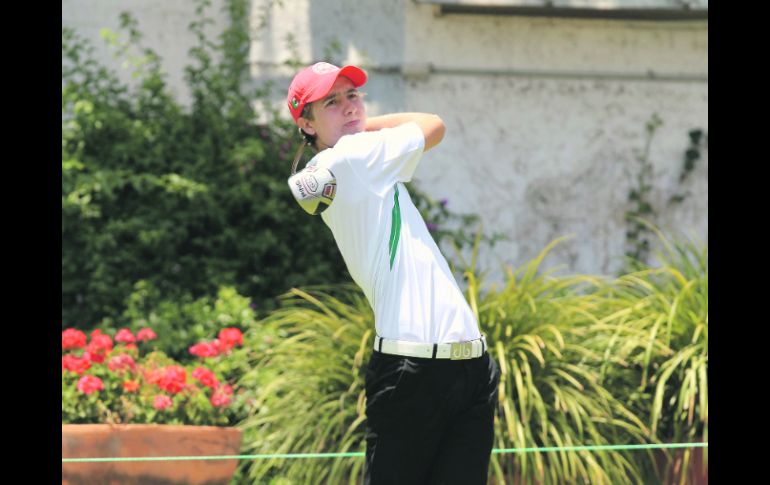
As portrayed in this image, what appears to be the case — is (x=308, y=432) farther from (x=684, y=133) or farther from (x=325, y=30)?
(x=684, y=133)

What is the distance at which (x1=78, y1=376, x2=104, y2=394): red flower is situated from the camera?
5.01 m

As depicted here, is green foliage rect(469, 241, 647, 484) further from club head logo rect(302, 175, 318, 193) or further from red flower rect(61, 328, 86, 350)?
club head logo rect(302, 175, 318, 193)

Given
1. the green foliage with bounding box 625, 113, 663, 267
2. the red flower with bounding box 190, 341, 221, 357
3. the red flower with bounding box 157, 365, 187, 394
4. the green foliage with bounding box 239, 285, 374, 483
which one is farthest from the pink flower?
the green foliage with bounding box 625, 113, 663, 267

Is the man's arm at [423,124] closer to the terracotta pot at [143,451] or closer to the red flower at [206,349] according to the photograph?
the terracotta pot at [143,451]

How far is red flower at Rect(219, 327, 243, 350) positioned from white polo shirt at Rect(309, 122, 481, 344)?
2.53 m

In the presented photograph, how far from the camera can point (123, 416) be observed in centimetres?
513

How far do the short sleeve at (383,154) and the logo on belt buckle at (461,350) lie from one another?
500 mm

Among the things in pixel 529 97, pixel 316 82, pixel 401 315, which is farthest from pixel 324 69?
pixel 529 97

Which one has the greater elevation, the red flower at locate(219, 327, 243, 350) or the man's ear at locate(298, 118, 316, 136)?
the man's ear at locate(298, 118, 316, 136)

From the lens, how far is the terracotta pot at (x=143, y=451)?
15.7 feet

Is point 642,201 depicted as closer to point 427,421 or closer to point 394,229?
point 394,229

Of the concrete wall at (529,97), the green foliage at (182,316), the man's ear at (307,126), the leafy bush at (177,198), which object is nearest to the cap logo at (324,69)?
the man's ear at (307,126)

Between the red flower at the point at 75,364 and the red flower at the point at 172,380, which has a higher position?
the red flower at the point at 75,364

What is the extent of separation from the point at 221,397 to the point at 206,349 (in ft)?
1.57
